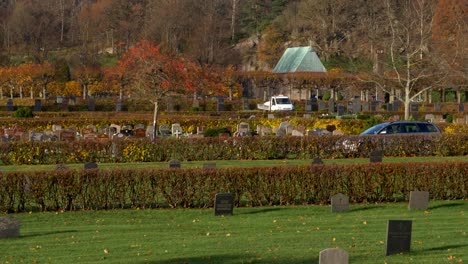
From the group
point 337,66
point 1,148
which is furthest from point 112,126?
point 337,66

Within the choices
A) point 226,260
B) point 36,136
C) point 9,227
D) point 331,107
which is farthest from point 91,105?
point 226,260

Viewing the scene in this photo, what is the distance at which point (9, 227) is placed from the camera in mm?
14688

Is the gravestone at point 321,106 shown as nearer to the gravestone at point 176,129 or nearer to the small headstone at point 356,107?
the small headstone at point 356,107

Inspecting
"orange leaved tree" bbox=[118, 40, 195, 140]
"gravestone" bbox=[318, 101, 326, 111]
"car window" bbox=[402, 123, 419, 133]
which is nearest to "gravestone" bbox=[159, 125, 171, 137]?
"orange leaved tree" bbox=[118, 40, 195, 140]

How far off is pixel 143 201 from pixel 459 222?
634cm

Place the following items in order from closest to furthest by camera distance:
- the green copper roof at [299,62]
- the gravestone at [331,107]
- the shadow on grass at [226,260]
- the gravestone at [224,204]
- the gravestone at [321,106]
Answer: the shadow on grass at [226,260] < the gravestone at [224,204] < the gravestone at [331,107] < the gravestone at [321,106] < the green copper roof at [299,62]

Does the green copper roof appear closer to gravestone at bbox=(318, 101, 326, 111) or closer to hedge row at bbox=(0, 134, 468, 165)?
gravestone at bbox=(318, 101, 326, 111)

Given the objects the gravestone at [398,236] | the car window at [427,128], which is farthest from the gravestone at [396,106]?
the gravestone at [398,236]

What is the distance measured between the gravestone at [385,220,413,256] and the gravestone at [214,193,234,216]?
15.8 feet

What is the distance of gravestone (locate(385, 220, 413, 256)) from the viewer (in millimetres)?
12820

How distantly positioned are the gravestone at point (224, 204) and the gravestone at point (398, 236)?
4.81 metres

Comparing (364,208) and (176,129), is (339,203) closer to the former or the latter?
(364,208)

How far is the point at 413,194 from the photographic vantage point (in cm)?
1775

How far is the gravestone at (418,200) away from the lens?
1780 cm
